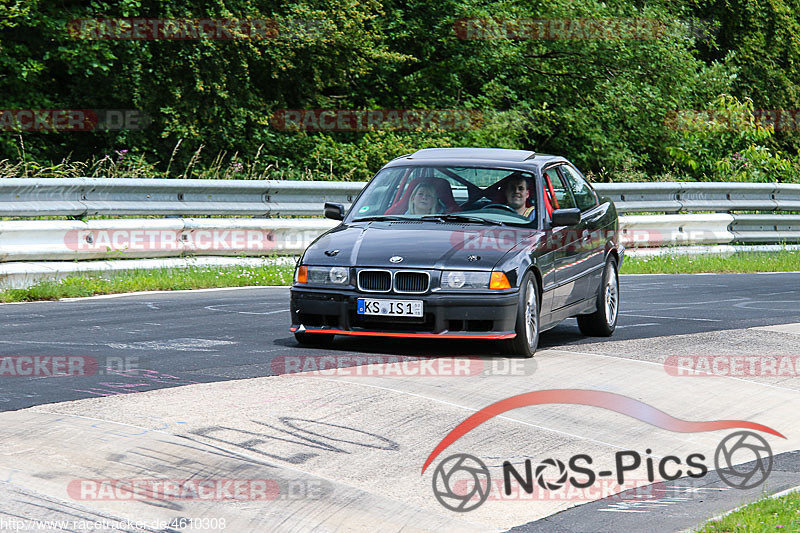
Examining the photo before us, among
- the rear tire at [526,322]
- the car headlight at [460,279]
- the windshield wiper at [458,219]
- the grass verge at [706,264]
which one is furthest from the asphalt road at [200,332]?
the grass verge at [706,264]

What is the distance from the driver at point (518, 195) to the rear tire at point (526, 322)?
0.83m

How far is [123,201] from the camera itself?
13555mm

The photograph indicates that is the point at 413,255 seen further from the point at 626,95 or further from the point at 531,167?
the point at 626,95

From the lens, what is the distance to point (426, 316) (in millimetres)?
8680

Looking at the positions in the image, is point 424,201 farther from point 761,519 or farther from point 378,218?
point 761,519

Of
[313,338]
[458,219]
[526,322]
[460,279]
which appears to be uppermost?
[458,219]

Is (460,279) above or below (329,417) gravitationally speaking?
above

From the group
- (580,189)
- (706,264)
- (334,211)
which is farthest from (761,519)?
(706,264)

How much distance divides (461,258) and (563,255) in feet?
4.21

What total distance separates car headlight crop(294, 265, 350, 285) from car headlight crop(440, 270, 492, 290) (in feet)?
2.41

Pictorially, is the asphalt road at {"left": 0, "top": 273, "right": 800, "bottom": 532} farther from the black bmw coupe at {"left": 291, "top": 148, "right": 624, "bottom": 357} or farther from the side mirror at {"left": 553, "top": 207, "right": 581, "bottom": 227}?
the side mirror at {"left": 553, "top": 207, "right": 581, "bottom": 227}

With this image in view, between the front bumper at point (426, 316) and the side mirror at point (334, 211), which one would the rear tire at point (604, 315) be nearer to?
the front bumper at point (426, 316)

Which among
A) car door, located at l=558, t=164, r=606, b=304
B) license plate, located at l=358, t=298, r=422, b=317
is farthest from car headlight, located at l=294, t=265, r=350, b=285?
car door, located at l=558, t=164, r=606, b=304

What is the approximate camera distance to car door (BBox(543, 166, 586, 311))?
9570 millimetres
